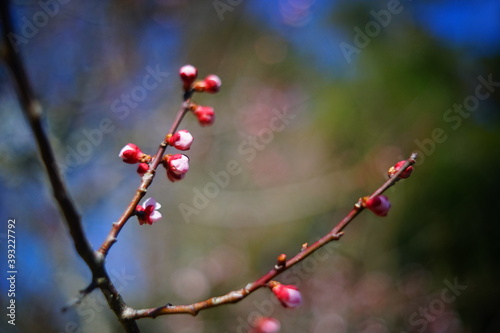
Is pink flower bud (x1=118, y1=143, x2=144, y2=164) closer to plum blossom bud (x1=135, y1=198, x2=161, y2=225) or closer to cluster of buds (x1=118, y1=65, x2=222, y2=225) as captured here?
cluster of buds (x1=118, y1=65, x2=222, y2=225)

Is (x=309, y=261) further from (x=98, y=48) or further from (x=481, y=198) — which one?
(x=98, y=48)

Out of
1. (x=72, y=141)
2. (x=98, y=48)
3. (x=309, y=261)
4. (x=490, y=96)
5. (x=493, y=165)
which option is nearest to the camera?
(x=72, y=141)

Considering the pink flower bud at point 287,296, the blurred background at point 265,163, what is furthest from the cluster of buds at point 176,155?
the blurred background at point 265,163

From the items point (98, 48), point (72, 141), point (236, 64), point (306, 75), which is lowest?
point (72, 141)

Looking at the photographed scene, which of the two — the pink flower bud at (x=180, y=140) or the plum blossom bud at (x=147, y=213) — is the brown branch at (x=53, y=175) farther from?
the pink flower bud at (x=180, y=140)

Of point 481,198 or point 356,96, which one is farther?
point 356,96

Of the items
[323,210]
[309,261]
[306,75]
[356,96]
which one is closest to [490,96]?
[356,96]

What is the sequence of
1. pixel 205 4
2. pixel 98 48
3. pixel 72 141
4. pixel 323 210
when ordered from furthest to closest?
pixel 323 210, pixel 205 4, pixel 98 48, pixel 72 141
